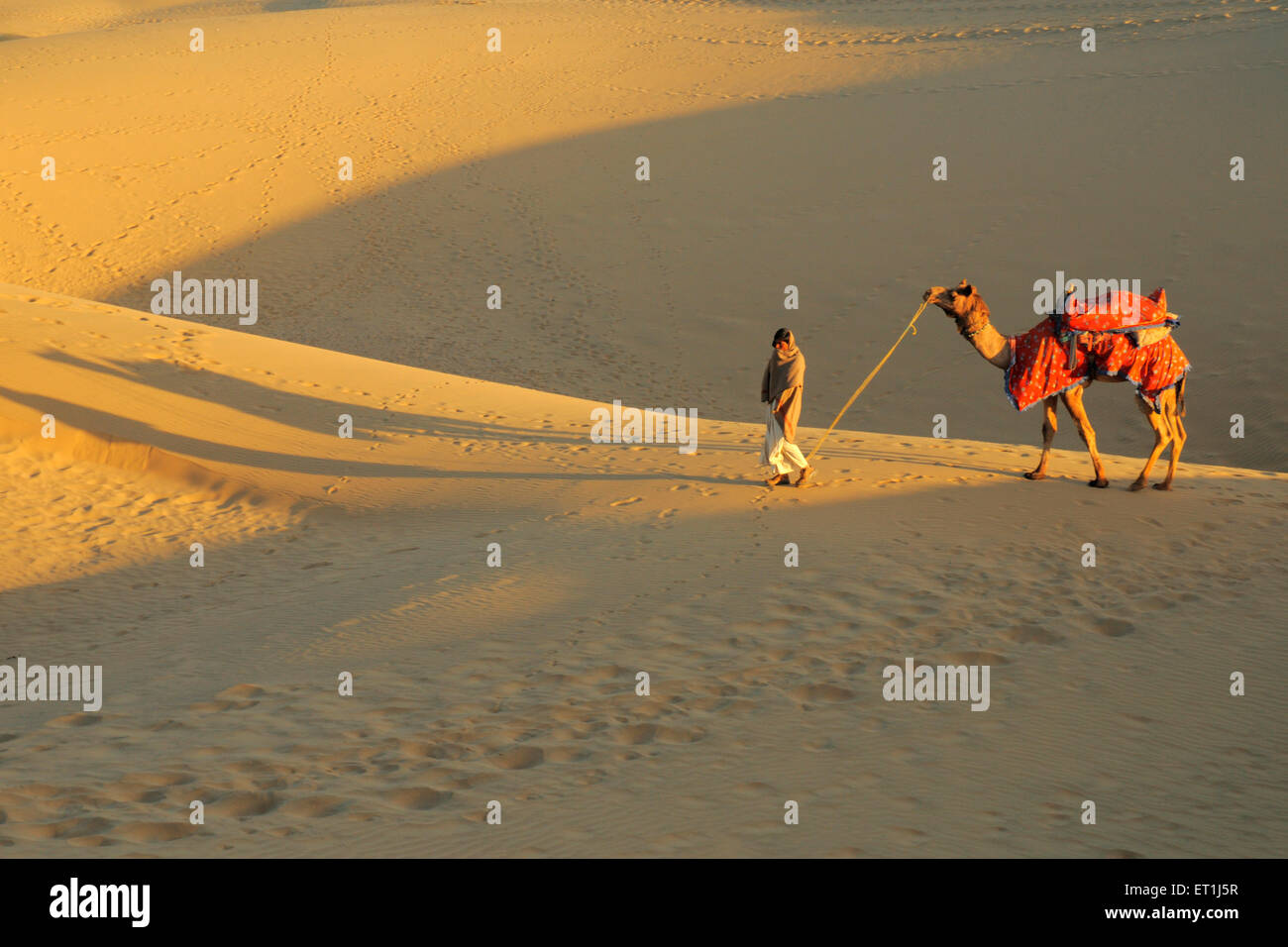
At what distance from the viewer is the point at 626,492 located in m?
10.2

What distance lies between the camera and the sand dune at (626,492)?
17.0ft

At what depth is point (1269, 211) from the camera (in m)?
22.0

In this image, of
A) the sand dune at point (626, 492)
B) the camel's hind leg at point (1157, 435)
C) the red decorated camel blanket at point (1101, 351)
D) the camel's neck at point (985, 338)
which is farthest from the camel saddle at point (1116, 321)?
the sand dune at point (626, 492)

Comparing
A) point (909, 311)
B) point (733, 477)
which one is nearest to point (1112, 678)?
point (733, 477)

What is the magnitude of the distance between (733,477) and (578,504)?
1.70 meters

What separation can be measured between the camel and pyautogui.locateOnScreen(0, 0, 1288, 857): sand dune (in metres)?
0.39

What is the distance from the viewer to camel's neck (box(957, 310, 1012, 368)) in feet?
33.7

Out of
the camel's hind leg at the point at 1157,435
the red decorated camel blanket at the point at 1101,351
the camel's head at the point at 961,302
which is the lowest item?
the camel's hind leg at the point at 1157,435

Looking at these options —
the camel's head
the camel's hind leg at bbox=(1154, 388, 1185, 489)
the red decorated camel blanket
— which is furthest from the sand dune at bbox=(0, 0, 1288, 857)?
the camel's head

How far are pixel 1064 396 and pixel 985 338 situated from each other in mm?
1004

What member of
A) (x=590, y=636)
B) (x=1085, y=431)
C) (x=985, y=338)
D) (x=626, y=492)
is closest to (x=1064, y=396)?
(x=1085, y=431)

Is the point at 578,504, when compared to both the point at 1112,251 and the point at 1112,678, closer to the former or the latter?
the point at 1112,678

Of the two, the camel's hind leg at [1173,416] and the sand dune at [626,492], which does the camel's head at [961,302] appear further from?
the camel's hind leg at [1173,416]

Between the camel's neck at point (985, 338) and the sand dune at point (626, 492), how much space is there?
3.88ft
